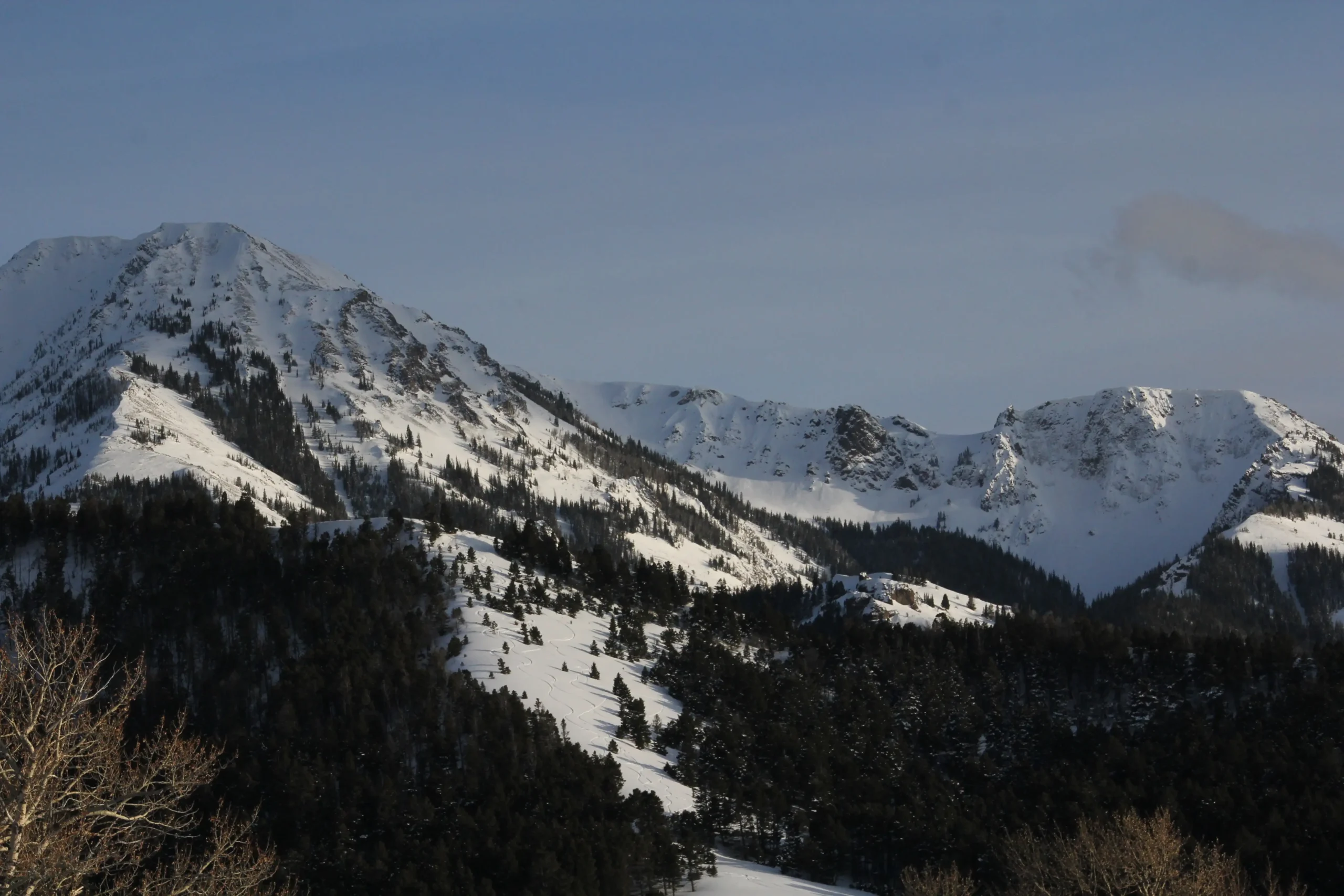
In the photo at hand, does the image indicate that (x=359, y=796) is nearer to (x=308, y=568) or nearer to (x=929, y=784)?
(x=308, y=568)

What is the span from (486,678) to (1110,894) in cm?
6663

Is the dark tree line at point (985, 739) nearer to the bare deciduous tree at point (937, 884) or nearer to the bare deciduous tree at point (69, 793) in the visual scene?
the bare deciduous tree at point (937, 884)

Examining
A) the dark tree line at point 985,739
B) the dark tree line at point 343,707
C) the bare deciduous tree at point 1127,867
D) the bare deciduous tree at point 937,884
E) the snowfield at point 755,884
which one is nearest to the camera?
the bare deciduous tree at point 1127,867

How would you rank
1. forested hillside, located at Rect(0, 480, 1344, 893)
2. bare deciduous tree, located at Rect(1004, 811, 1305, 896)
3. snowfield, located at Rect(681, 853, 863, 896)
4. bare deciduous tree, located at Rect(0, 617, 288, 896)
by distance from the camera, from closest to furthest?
bare deciduous tree, located at Rect(0, 617, 288, 896), bare deciduous tree, located at Rect(1004, 811, 1305, 896), snowfield, located at Rect(681, 853, 863, 896), forested hillside, located at Rect(0, 480, 1344, 893)

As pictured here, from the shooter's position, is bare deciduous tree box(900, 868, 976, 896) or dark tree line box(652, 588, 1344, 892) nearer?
bare deciduous tree box(900, 868, 976, 896)

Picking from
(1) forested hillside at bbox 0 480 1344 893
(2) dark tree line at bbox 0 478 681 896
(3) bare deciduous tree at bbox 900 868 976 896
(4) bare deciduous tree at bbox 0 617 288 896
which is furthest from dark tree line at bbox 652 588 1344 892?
(4) bare deciduous tree at bbox 0 617 288 896

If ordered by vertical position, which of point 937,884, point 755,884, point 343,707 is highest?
point 343,707

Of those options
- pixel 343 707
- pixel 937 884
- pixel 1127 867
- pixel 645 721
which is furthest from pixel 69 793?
pixel 645 721

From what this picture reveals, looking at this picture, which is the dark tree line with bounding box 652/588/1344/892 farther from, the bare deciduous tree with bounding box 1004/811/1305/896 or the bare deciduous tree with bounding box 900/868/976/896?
the bare deciduous tree with bounding box 1004/811/1305/896

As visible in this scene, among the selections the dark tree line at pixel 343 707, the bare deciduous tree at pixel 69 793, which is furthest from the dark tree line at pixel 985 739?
the bare deciduous tree at pixel 69 793

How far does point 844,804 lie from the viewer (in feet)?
400

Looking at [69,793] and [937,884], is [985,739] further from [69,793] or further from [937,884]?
[69,793]

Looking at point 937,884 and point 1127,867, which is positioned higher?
point 1127,867

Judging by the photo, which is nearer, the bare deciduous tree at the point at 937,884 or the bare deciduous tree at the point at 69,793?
the bare deciduous tree at the point at 69,793
